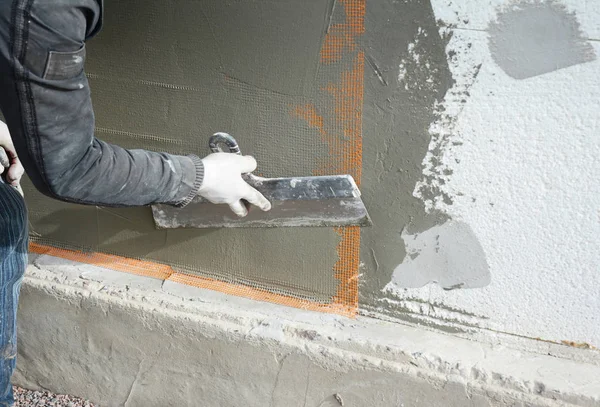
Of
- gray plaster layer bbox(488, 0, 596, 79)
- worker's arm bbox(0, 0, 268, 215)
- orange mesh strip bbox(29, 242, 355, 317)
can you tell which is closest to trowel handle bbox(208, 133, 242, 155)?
worker's arm bbox(0, 0, 268, 215)

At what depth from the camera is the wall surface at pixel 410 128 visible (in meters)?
1.36

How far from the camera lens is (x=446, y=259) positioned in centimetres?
157

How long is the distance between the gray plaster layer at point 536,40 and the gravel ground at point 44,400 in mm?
1769

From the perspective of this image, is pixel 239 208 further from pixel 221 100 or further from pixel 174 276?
pixel 174 276

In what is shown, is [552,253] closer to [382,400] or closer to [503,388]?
[503,388]

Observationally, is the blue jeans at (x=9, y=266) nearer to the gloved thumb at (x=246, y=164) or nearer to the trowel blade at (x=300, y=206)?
the trowel blade at (x=300, y=206)

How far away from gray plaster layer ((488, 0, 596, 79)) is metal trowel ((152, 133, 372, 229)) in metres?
0.52

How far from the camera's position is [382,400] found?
158cm

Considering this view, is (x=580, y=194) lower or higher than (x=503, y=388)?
higher

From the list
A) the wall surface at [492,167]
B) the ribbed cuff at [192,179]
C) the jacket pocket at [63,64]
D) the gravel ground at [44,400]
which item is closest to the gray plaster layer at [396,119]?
the wall surface at [492,167]

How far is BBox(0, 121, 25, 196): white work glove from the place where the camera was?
59.2 inches

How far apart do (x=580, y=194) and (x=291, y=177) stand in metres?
0.77

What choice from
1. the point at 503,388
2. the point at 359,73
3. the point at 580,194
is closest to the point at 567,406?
the point at 503,388

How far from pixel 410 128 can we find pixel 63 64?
2.87 ft
